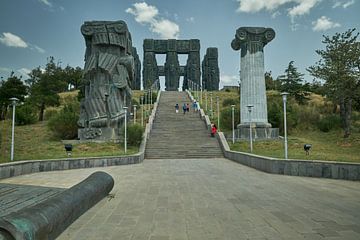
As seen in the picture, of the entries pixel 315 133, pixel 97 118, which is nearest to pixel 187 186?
pixel 97 118

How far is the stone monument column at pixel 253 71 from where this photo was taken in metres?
21.1

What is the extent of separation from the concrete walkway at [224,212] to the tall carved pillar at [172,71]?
4692cm

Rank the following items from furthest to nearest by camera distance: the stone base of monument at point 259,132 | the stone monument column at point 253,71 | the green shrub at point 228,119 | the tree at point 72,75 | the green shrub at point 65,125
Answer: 1. the tree at point 72,75
2. the green shrub at point 228,119
3. the green shrub at point 65,125
4. the stone monument column at point 253,71
5. the stone base of monument at point 259,132

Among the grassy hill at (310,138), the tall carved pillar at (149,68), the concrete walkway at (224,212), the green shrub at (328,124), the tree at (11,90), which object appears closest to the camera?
the concrete walkway at (224,212)

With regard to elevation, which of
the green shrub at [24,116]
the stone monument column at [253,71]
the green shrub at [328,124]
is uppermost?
the stone monument column at [253,71]

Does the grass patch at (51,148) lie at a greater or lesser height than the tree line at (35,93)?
lesser

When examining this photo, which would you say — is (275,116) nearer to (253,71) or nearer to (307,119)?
(253,71)

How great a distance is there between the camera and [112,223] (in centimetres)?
432

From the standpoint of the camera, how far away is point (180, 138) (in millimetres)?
20812

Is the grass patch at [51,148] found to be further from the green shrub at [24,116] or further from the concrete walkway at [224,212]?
the concrete walkway at [224,212]

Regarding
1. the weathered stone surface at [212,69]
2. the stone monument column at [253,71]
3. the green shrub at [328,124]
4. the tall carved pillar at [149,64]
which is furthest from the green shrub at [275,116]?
the weathered stone surface at [212,69]

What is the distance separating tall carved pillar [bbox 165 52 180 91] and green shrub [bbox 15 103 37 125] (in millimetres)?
28309

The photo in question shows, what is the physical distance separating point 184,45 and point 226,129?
33558mm

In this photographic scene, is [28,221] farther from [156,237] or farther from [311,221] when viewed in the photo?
[311,221]
